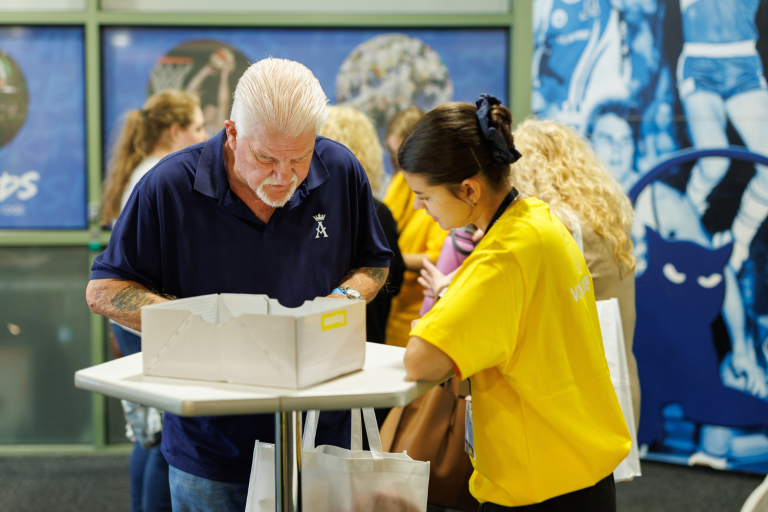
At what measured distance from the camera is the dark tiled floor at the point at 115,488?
118 inches

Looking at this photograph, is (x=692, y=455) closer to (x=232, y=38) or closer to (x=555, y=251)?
(x=555, y=251)

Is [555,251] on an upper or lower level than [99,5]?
lower

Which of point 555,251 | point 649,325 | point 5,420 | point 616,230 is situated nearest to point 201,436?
point 555,251

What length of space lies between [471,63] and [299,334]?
3014 mm

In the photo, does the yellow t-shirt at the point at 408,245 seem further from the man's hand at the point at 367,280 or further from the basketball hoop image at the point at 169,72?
the basketball hoop image at the point at 169,72

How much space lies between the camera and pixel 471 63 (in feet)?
12.2

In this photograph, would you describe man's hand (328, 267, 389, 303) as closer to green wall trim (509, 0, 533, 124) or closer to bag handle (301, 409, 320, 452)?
bag handle (301, 409, 320, 452)

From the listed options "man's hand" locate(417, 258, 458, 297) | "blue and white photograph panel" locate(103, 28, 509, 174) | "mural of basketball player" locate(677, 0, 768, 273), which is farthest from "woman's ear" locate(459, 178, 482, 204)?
"blue and white photograph panel" locate(103, 28, 509, 174)

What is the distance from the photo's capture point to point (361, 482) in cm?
141

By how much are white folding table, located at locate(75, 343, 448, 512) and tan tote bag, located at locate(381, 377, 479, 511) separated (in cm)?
79

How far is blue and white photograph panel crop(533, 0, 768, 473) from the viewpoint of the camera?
124 inches

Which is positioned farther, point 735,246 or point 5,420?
point 5,420

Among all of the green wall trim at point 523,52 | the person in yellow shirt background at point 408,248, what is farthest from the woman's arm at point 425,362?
the green wall trim at point 523,52

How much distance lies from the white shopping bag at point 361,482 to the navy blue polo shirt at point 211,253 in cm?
20
